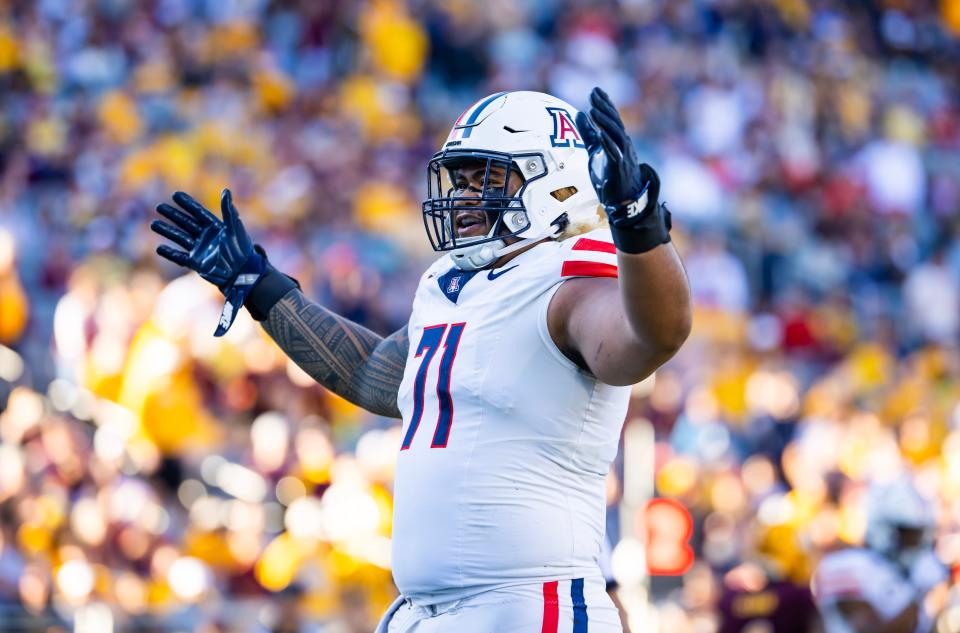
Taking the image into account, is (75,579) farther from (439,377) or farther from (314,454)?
(439,377)

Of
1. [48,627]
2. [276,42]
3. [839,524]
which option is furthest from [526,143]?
[276,42]

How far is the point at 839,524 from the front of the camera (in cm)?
902

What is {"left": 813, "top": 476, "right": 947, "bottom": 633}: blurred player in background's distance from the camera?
5.23 m

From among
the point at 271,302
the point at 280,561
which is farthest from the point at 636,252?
the point at 280,561

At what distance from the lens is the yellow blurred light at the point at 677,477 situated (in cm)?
951

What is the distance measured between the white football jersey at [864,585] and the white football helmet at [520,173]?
7.05 ft

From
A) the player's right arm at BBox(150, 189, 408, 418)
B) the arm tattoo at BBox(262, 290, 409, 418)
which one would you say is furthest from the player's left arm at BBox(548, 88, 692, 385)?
the player's right arm at BBox(150, 189, 408, 418)

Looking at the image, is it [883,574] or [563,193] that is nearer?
[563,193]

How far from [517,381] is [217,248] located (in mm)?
1154

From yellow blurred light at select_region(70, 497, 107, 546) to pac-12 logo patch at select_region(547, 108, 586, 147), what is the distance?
5138mm

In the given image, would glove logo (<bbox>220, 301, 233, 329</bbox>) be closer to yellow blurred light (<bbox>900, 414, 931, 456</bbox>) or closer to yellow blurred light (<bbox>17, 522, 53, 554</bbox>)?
yellow blurred light (<bbox>17, 522, 53, 554</bbox>)

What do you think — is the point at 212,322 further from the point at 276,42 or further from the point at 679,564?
the point at 276,42

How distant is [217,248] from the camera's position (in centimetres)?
420

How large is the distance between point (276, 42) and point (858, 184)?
5251 millimetres
